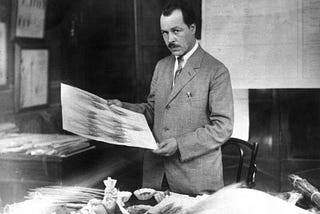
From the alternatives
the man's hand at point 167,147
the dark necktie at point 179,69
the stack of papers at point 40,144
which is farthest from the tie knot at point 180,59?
the stack of papers at point 40,144

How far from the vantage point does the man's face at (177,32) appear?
1143 mm

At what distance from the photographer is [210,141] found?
1128 mm

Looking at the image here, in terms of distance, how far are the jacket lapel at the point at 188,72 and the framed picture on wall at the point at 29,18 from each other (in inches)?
19.9

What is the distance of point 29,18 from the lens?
129cm

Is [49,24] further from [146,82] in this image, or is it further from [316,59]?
[316,59]

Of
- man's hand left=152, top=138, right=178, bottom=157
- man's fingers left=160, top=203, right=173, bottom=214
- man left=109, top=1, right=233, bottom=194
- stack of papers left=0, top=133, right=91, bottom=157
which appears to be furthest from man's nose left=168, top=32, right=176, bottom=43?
man's fingers left=160, top=203, right=173, bottom=214

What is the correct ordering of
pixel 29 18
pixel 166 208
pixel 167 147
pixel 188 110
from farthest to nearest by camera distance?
pixel 29 18, pixel 188 110, pixel 167 147, pixel 166 208

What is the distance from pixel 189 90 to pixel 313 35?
1.28 ft

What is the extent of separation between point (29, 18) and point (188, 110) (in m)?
0.60

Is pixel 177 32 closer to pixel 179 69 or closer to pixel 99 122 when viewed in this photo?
pixel 179 69

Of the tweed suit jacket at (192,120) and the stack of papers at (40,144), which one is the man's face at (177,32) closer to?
the tweed suit jacket at (192,120)

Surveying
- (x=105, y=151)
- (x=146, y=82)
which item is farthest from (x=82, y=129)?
(x=146, y=82)

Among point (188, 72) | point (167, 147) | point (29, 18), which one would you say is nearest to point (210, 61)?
point (188, 72)

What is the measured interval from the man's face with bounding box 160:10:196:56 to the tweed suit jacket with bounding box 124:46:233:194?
0.04 metres
